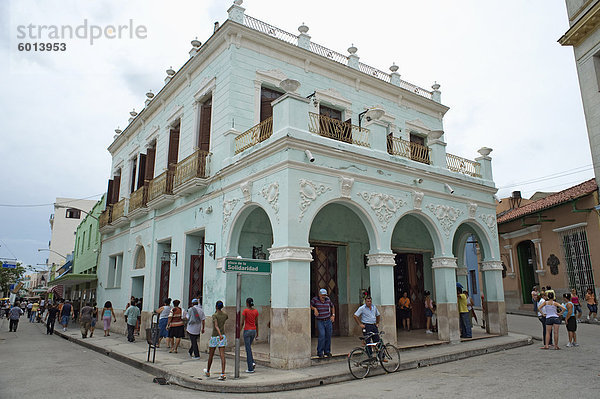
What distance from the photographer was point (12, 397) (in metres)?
6.66

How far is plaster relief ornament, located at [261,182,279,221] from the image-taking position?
9312mm

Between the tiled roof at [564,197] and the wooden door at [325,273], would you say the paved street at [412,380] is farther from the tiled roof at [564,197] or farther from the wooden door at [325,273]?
the tiled roof at [564,197]

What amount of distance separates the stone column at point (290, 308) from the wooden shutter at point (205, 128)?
547cm

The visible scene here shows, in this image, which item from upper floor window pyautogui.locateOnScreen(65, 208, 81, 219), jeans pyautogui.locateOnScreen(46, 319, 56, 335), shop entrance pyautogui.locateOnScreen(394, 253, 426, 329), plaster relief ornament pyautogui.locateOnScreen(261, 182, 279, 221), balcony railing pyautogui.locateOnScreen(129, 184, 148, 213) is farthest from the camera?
upper floor window pyautogui.locateOnScreen(65, 208, 81, 219)

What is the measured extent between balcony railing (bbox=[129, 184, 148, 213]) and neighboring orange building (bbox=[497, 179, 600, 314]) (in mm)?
16058

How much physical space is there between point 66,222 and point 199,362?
1974 inches

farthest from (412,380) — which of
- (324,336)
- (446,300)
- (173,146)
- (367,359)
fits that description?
(173,146)

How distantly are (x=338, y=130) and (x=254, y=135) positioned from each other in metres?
2.13

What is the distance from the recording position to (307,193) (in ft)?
30.7

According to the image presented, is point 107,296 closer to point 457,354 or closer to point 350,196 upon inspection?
point 350,196

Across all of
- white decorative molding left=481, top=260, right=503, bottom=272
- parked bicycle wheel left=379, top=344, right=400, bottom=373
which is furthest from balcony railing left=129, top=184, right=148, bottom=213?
white decorative molding left=481, top=260, right=503, bottom=272

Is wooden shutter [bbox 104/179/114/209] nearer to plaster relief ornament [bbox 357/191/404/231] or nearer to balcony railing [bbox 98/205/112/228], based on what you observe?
balcony railing [bbox 98/205/112/228]

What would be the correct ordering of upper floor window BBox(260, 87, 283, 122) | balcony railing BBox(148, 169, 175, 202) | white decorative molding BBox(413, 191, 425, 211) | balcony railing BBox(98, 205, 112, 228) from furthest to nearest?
balcony railing BBox(98, 205, 112, 228) < balcony railing BBox(148, 169, 175, 202) < upper floor window BBox(260, 87, 283, 122) < white decorative molding BBox(413, 191, 425, 211)

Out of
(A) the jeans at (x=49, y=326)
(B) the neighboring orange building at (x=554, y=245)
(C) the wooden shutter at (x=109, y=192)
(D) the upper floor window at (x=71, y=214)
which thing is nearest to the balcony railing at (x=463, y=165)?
(B) the neighboring orange building at (x=554, y=245)
